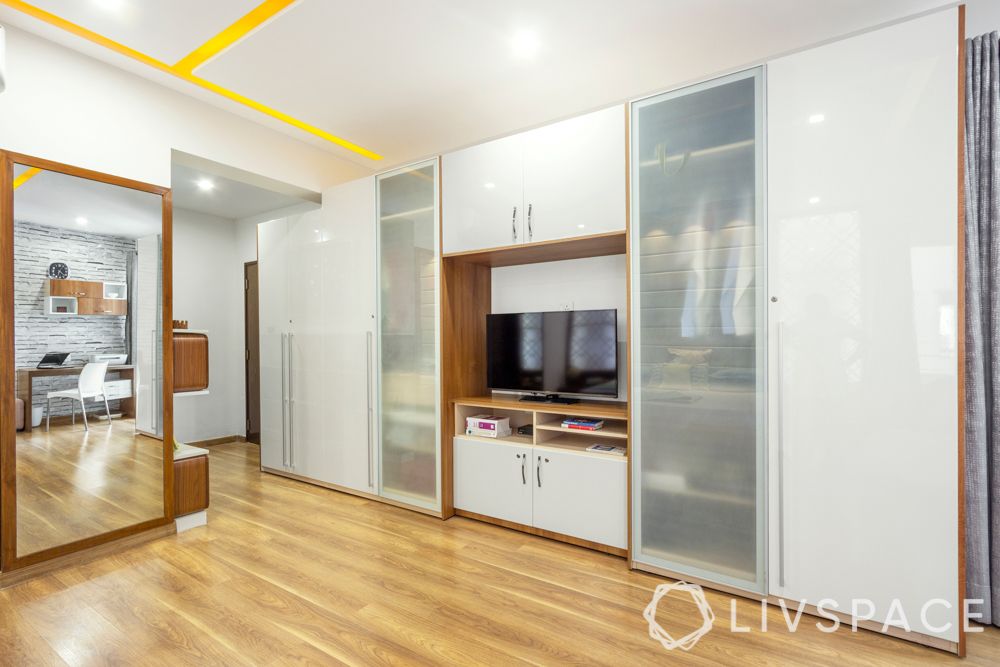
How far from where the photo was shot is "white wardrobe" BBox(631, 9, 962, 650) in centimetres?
190

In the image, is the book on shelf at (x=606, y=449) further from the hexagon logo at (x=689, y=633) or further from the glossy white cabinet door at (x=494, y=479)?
the hexagon logo at (x=689, y=633)

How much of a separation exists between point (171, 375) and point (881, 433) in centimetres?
391

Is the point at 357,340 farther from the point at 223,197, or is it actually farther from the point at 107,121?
the point at 223,197

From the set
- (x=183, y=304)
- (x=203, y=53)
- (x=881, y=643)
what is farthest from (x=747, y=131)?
(x=183, y=304)

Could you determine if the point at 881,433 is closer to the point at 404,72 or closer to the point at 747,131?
the point at 747,131

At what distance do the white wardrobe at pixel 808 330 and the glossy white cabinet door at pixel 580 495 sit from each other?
0.13m

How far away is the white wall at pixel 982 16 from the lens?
2.16 metres

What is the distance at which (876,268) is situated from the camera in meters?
1.99

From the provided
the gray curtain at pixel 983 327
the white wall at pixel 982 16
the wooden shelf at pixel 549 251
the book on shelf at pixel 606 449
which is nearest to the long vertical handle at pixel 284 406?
the wooden shelf at pixel 549 251

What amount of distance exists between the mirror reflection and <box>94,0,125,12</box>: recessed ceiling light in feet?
3.02

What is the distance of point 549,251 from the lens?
10.2 ft

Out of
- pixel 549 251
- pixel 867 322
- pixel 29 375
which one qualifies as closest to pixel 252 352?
pixel 29 375

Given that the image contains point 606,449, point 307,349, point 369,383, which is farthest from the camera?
point 307,349

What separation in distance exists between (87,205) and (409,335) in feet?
6.66
